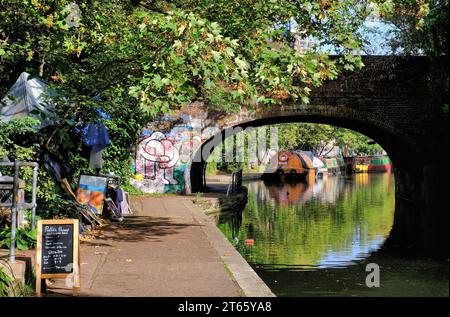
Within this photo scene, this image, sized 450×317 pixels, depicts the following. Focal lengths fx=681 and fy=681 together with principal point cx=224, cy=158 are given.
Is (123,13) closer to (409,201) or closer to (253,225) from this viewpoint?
(253,225)

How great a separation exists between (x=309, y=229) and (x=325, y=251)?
4.49m

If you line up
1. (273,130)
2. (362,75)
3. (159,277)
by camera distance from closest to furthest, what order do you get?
(159,277) < (362,75) < (273,130)

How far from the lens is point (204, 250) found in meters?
10.5

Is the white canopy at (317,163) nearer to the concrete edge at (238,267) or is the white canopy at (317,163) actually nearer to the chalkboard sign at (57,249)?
the concrete edge at (238,267)

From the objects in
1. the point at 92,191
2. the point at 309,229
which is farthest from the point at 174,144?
the point at 92,191

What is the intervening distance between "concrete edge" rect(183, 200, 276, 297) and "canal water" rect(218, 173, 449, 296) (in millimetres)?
848

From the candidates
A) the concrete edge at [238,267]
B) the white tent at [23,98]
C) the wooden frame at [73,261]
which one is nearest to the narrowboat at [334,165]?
the concrete edge at [238,267]

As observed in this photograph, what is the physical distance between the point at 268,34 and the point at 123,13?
5.25 metres

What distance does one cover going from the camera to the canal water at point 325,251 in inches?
415

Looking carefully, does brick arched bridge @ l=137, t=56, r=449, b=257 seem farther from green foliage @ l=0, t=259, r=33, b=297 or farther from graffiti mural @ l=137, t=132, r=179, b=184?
green foliage @ l=0, t=259, r=33, b=297

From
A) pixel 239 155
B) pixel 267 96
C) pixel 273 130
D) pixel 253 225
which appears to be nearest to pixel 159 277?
pixel 267 96

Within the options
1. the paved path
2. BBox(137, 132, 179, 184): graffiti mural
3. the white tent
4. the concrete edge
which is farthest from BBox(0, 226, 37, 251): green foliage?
BBox(137, 132, 179, 184): graffiti mural

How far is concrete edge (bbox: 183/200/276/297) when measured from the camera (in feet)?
24.2

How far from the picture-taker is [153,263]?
9.20 meters
